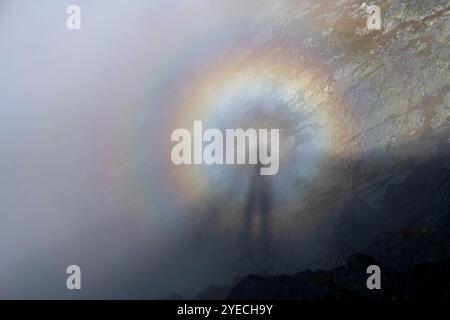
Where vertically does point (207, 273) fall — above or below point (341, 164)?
below

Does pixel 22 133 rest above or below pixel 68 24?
below

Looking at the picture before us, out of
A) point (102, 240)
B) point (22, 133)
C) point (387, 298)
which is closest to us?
point (387, 298)

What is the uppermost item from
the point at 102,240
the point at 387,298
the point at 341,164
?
the point at 341,164

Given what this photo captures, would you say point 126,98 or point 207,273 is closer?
point 207,273

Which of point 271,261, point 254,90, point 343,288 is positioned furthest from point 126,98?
point 343,288

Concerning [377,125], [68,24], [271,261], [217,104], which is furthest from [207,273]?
[68,24]

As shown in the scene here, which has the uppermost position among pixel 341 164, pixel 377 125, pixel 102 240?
pixel 377 125

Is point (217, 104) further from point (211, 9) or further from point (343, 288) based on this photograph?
point (343, 288)

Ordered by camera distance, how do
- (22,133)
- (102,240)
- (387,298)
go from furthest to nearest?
1. (22,133)
2. (102,240)
3. (387,298)

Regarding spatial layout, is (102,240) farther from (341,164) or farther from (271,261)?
(341,164)
